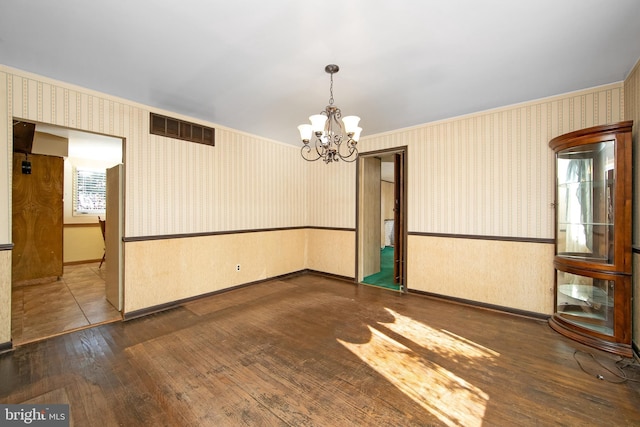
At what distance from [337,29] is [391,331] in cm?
286

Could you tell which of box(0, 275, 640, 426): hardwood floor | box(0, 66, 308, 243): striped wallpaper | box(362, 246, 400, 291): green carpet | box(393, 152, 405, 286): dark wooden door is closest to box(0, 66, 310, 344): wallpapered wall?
box(0, 66, 308, 243): striped wallpaper

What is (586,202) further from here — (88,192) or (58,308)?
(88,192)

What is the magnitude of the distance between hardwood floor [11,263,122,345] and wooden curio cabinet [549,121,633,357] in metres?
5.12

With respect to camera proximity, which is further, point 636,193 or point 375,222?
point 375,222

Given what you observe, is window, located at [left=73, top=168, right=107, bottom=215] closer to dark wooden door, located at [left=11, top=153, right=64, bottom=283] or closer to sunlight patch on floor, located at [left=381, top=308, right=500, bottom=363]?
dark wooden door, located at [left=11, top=153, right=64, bottom=283]

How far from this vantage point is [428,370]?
220 centimetres

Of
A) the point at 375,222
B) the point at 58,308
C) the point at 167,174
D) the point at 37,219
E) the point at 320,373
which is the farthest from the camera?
the point at 375,222

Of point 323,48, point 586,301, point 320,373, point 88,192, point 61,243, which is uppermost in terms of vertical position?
point 323,48

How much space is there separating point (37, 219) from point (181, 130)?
348 centimetres

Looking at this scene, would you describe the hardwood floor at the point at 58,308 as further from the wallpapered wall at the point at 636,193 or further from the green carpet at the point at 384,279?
the wallpapered wall at the point at 636,193

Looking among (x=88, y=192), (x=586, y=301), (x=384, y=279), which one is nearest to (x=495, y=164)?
(x=586, y=301)

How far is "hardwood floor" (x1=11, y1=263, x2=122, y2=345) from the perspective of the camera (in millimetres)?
2887

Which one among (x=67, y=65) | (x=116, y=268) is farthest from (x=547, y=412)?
(x=67, y=65)

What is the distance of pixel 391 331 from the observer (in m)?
2.91
